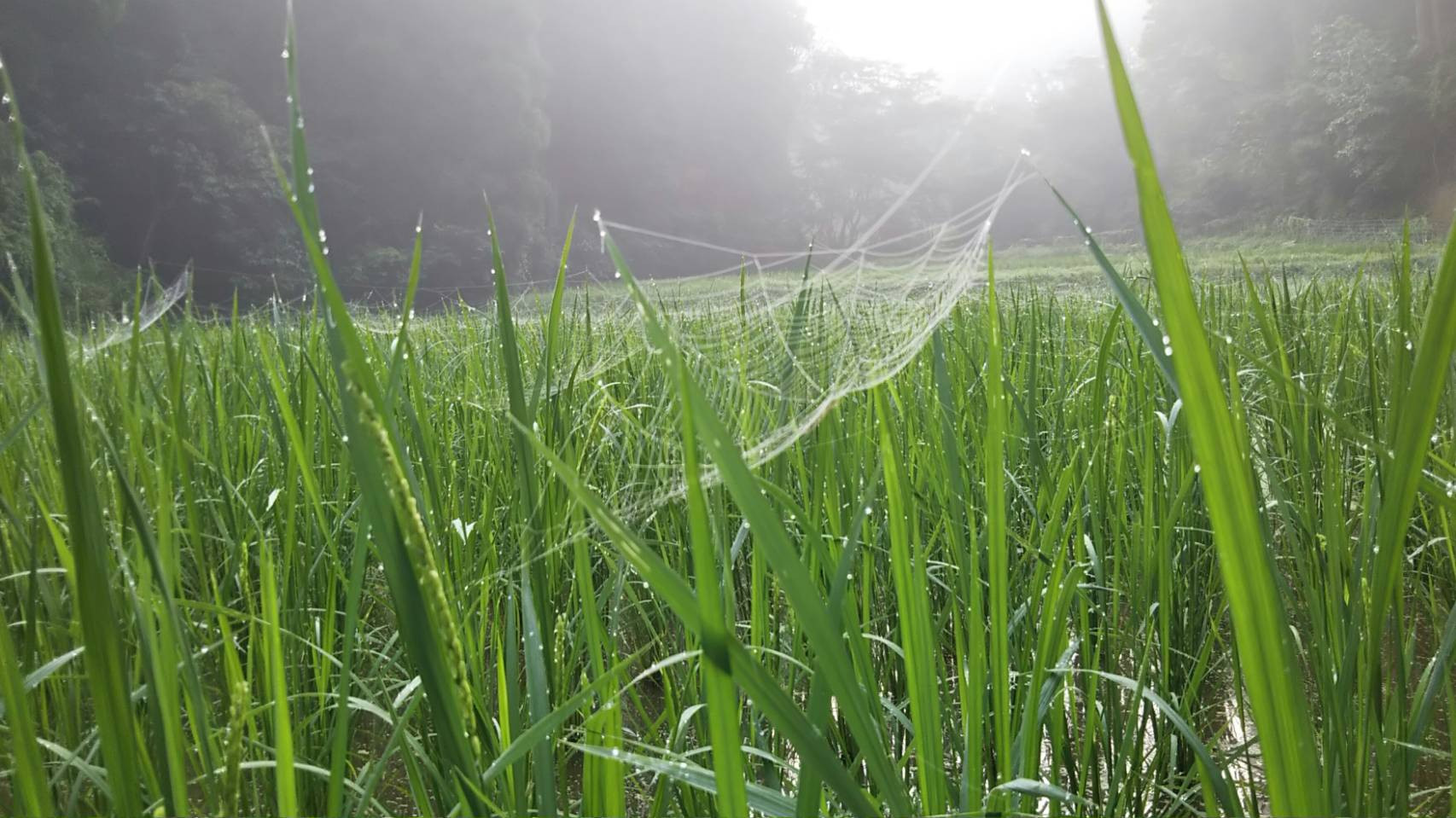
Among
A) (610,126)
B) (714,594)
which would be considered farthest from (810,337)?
(610,126)

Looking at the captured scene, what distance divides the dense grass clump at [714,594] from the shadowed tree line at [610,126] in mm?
15564

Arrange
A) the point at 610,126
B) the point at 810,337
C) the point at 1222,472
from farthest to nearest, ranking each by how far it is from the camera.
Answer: the point at 610,126 < the point at 810,337 < the point at 1222,472

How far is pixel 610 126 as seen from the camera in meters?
34.3

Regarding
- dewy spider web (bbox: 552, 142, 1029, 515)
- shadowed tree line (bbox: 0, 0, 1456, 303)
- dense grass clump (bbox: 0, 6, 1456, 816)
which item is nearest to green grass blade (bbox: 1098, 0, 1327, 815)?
dense grass clump (bbox: 0, 6, 1456, 816)

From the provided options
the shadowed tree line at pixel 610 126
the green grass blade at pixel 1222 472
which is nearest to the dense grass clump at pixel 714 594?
the green grass blade at pixel 1222 472

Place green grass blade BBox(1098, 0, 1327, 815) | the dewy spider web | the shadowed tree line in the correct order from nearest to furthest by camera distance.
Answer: green grass blade BBox(1098, 0, 1327, 815) < the dewy spider web < the shadowed tree line

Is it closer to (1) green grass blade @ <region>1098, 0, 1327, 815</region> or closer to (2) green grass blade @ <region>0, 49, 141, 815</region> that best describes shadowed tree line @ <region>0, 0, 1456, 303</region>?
(2) green grass blade @ <region>0, 49, 141, 815</region>

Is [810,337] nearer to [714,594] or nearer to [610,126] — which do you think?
[714,594]

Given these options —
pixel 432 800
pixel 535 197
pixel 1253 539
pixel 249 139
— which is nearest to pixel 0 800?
pixel 432 800

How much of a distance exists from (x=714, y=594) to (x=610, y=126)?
3606 centimetres

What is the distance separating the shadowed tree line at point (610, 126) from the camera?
2006cm

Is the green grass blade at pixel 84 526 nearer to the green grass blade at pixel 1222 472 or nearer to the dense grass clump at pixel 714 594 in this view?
the dense grass clump at pixel 714 594

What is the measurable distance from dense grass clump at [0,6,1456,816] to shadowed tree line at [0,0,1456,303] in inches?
613

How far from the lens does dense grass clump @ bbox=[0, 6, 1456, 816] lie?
0.38 meters
